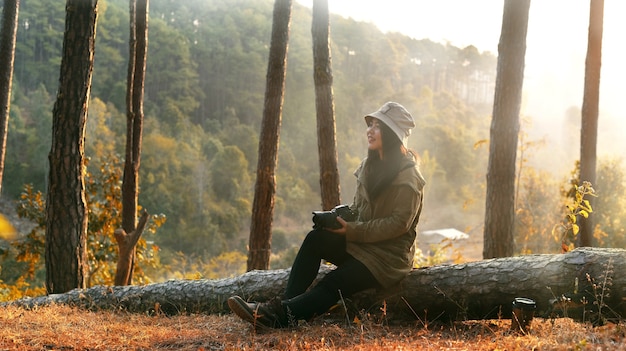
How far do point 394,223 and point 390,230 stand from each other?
0.06 metres

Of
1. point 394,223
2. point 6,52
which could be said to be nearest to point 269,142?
point 6,52

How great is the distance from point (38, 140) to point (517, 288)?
58.0 m

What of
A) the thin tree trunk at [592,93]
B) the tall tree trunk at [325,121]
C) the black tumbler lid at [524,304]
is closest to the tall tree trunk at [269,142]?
the tall tree trunk at [325,121]

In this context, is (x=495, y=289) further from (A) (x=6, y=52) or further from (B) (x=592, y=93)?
(A) (x=6, y=52)

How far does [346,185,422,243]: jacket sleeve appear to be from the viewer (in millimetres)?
4781

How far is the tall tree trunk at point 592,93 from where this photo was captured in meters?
8.70

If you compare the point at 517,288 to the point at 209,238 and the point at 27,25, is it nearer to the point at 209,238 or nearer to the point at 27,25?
the point at 209,238

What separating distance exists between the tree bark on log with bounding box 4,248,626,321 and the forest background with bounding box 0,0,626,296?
2984cm

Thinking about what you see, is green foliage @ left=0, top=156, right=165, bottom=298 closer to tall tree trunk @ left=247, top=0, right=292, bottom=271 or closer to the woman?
tall tree trunk @ left=247, top=0, right=292, bottom=271

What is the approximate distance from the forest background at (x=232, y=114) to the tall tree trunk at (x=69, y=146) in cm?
2788

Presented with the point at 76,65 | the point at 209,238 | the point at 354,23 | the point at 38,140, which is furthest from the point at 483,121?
the point at 76,65

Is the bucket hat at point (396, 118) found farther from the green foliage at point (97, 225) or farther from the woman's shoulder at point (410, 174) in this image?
the green foliage at point (97, 225)

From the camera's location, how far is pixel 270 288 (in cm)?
570

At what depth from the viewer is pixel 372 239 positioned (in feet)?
15.8
